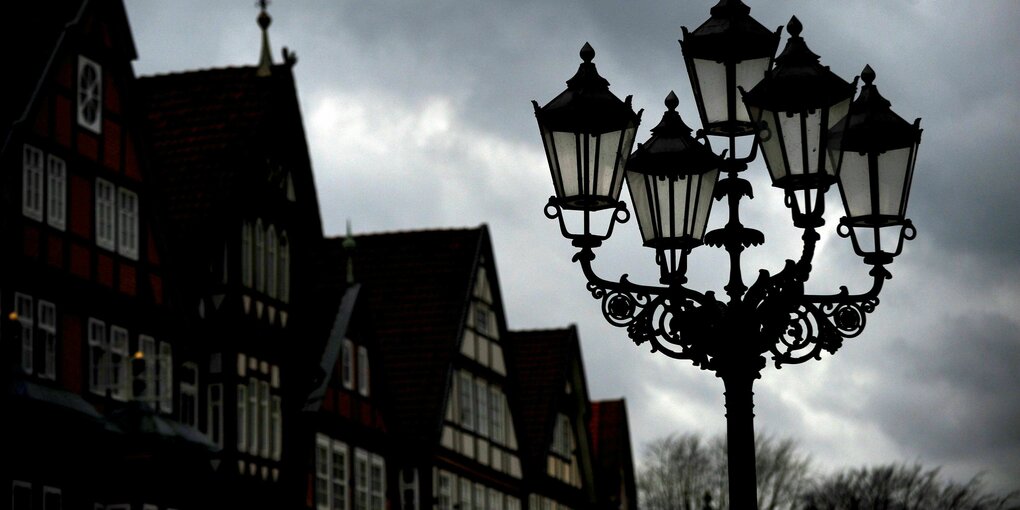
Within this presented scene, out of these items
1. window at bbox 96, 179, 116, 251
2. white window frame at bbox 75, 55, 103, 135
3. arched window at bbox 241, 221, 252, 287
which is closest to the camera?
white window frame at bbox 75, 55, 103, 135

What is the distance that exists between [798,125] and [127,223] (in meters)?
23.6

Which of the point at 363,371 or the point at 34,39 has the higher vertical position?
the point at 34,39

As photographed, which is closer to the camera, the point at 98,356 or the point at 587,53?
the point at 587,53

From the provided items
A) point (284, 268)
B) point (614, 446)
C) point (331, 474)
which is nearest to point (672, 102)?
point (284, 268)

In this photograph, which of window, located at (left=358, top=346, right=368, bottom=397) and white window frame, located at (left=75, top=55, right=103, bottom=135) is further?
window, located at (left=358, top=346, right=368, bottom=397)

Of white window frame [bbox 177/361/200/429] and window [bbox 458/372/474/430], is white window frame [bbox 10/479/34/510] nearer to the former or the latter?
white window frame [bbox 177/361/200/429]

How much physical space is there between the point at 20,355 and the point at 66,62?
17.3 ft

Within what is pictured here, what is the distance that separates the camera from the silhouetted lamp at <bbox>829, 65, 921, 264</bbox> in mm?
11352

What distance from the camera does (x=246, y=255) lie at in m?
37.5

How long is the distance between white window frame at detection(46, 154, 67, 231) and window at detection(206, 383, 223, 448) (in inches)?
254

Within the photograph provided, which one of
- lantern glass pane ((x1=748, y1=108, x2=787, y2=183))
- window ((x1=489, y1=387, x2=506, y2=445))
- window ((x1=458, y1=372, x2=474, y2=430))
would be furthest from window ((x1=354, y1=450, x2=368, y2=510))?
lantern glass pane ((x1=748, y1=108, x2=787, y2=183))

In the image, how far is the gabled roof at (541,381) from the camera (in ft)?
192

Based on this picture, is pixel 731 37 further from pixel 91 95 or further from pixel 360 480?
pixel 360 480

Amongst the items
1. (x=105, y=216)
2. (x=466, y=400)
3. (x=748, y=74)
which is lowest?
(x=748, y=74)
